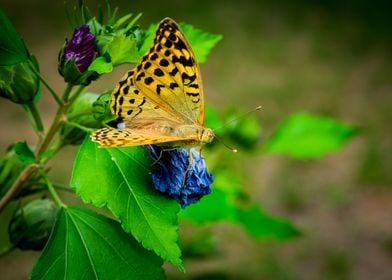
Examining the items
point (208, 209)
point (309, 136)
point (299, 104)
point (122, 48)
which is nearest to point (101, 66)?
point (122, 48)

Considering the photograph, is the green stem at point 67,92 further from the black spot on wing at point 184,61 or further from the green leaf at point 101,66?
the black spot on wing at point 184,61

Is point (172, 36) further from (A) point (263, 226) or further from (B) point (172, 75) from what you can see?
(A) point (263, 226)

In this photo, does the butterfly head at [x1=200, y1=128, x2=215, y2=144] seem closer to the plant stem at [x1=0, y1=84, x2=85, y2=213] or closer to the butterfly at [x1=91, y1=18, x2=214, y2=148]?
the butterfly at [x1=91, y1=18, x2=214, y2=148]

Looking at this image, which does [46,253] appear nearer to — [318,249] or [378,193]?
[318,249]

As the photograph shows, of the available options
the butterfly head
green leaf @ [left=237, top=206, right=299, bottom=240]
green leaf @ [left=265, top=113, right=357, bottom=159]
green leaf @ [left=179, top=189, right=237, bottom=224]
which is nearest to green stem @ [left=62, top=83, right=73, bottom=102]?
the butterfly head

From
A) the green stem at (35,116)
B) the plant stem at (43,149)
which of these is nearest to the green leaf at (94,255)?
the plant stem at (43,149)

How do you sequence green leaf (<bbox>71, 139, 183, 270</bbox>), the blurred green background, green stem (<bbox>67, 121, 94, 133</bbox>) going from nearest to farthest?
green leaf (<bbox>71, 139, 183, 270</bbox>) → green stem (<bbox>67, 121, 94, 133</bbox>) → the blurred green background

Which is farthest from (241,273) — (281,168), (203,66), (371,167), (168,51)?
(168,51)
